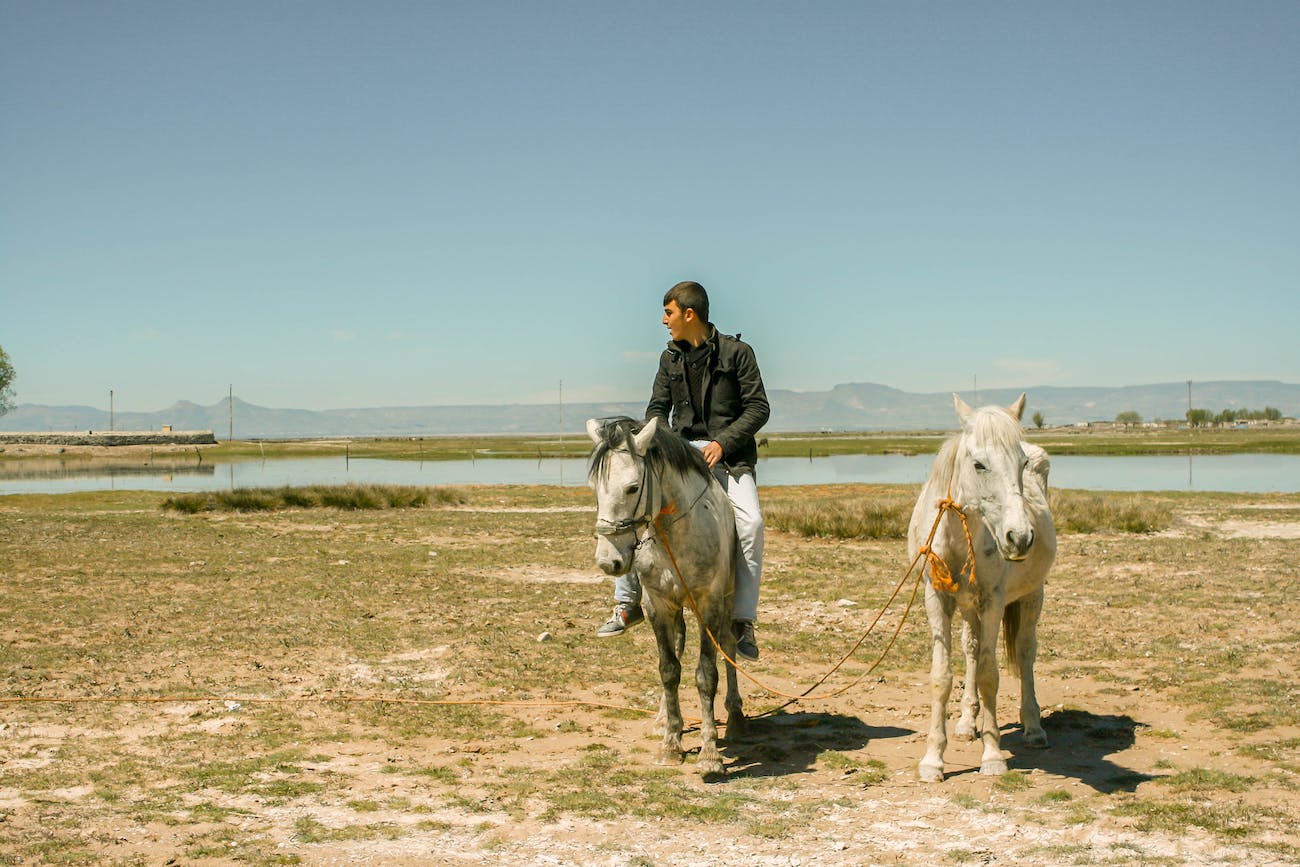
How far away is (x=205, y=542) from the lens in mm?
18672

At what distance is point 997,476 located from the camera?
17.4ft

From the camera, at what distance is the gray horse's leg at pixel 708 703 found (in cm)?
614

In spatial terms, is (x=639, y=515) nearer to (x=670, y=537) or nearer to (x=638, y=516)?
(x=638, y=516)

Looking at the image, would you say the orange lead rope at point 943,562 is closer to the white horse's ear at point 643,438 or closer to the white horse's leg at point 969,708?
the white horse's leg at point 969,708

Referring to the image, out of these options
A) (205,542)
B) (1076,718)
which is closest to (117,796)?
(1076,718)

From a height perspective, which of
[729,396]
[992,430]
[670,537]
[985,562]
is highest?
[729,396]

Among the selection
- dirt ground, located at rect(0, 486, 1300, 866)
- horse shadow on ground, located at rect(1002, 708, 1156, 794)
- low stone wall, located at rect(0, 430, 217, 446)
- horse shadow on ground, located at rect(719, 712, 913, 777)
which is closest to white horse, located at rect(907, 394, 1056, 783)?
horse shadow on ground, located at rect(1002, 708, 1156, 794)

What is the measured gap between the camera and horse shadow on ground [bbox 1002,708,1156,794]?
592 cm

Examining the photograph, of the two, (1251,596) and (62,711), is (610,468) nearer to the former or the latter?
(62,711)

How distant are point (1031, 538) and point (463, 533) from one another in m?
17.5

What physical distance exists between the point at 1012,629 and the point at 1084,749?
3.04ft

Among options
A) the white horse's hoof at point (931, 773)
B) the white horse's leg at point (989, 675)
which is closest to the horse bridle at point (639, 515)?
the white horse's leg at point (989, 675)

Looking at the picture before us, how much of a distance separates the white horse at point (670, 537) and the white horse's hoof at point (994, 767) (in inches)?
64.8

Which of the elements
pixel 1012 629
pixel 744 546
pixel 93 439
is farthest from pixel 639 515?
pixel 93 439
